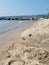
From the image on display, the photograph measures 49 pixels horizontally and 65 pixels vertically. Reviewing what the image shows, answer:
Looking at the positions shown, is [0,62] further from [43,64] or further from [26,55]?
[43,64]

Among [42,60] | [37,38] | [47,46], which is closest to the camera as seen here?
[42,60]

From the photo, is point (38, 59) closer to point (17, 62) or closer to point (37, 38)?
point (17, 62)

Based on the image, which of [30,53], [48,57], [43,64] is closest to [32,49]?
[30,53]

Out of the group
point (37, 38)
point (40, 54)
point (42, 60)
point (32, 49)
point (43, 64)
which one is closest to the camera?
point (43, 64)

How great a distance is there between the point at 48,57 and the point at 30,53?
776 mm

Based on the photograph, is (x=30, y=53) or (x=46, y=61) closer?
(x=46, y=61)

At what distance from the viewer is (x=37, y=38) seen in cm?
927

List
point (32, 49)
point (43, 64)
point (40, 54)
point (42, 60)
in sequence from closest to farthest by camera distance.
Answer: point (43, 64)
point (42, 60)
point (40, 54)
point (32, 49)

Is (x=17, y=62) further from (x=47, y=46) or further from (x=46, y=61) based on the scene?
(x=47, y=46)

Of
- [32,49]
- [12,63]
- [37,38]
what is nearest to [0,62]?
[12,63]

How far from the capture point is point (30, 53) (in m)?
6.96

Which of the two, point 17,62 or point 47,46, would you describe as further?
point 47,46

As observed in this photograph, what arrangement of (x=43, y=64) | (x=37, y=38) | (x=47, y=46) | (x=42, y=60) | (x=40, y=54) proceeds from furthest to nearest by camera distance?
(x=37, y=38) → (x=47, y=46) → (x=40, y=54) → (x=42, y=60) → (x=43, y=64)

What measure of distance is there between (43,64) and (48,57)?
2.31 ft
